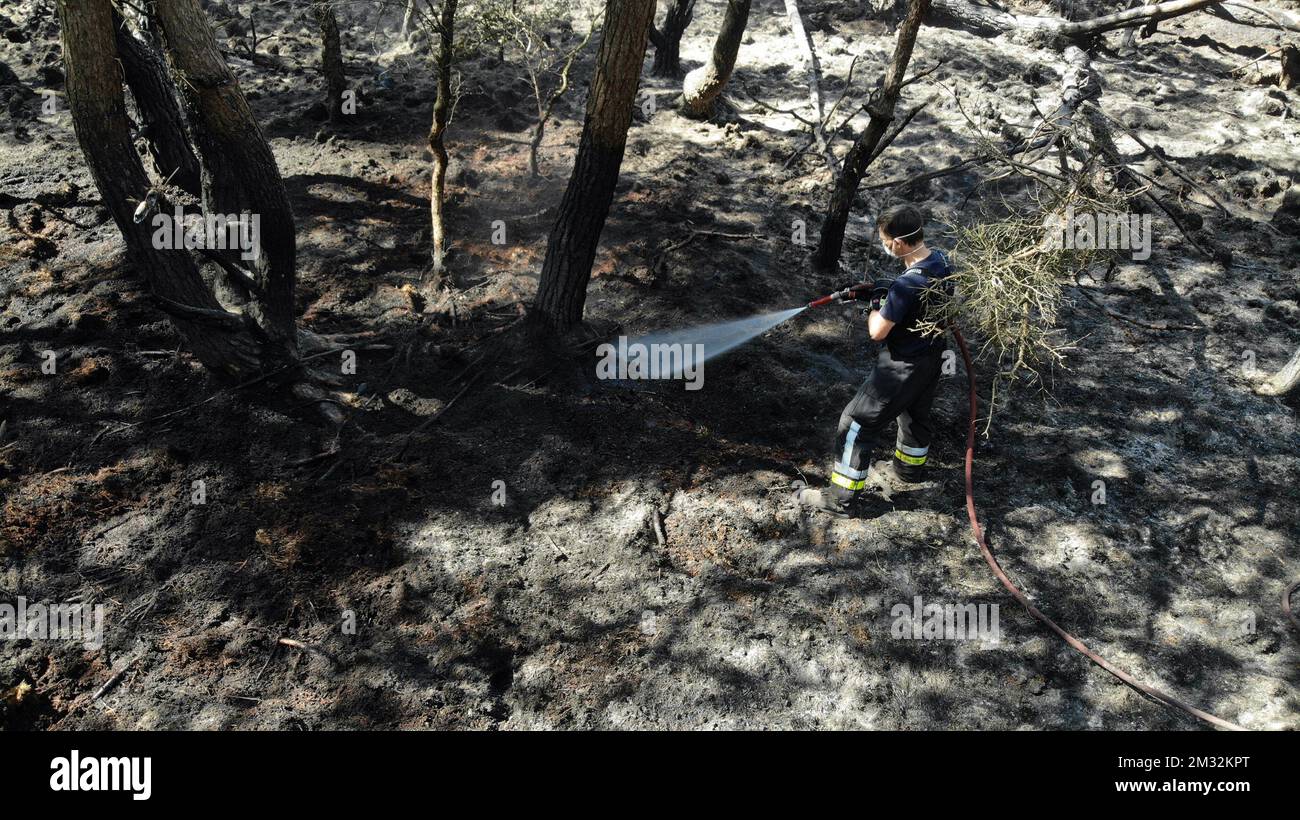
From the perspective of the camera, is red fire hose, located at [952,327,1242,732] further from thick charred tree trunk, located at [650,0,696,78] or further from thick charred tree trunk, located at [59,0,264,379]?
thick charred tree trunk, located at [650,0,696,78]

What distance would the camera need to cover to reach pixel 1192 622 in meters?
4.54

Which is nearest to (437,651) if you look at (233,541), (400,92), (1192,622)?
(233,541)

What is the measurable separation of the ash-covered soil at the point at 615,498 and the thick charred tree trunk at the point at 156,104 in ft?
3.93

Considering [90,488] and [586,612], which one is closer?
[586,612]

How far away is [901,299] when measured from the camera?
4.71 meters

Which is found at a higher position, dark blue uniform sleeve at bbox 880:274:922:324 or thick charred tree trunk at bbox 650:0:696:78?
thick charred tree trunk at bbox 650:0:696:78

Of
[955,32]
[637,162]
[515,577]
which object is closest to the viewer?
[515,577]

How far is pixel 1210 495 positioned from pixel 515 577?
4796mm

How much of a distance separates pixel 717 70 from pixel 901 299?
601 cm

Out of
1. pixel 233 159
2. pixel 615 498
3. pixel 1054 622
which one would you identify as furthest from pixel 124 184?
pixel 1054 622

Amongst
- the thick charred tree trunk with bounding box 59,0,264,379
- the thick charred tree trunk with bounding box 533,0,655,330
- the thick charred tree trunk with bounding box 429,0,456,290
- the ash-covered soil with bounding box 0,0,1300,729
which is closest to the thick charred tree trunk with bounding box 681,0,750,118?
the ash-covered soil with bounding box 0,0,1300,729

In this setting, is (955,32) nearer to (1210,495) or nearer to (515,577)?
(1210,495)

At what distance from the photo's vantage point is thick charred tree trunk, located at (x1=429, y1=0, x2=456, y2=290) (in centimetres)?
604

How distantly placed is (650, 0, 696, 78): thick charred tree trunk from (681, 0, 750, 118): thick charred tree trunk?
96 centimetres
